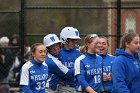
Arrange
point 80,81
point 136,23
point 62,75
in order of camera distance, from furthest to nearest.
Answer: point 136,23 < point 62,75 < point 80,81

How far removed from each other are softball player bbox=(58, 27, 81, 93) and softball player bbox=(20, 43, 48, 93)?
65 cm

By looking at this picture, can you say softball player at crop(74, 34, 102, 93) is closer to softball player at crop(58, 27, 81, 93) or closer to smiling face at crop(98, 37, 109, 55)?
smiling face at crop(98, 37, 109, 55)

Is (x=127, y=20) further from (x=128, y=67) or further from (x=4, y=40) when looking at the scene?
(x=128, y=67)

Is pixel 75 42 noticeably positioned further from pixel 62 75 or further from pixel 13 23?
pixel 13 23

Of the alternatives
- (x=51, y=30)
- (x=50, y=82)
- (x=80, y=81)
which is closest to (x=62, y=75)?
(x=50, y=82)

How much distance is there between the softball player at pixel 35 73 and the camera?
9.46 metres

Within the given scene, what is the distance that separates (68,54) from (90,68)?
93 centimetres

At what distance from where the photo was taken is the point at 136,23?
12664mm

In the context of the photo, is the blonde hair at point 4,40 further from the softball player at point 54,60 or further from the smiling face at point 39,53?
the smiling face at point 39,53

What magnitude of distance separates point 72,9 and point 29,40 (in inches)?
42.7

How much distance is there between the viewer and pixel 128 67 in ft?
26.9

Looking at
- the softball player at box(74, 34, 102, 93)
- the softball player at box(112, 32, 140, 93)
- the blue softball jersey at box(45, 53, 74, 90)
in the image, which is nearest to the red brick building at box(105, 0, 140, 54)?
the blue softball jersey at box(45, 53, 74, 90)

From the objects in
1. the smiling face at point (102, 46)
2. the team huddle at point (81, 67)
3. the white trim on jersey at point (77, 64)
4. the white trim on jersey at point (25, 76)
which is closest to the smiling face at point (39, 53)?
the team huddle at point (81, 67)

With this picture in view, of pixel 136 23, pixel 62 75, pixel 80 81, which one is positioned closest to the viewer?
A: pixel 80 81
